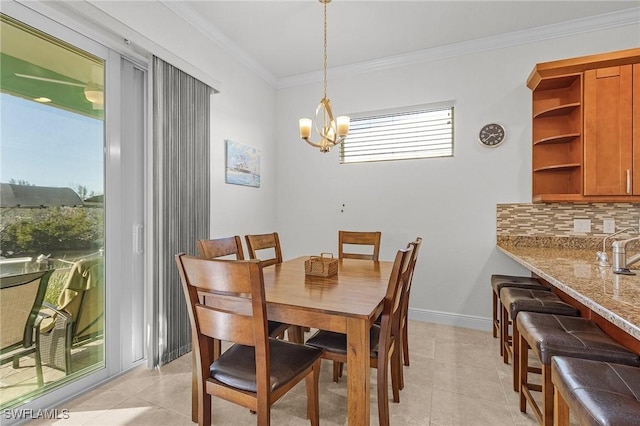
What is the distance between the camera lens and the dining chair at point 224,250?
1.89m

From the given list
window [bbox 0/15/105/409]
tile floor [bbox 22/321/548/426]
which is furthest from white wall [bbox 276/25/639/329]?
window [bbox 0/15/105/409]

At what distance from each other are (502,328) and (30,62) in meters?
3.66

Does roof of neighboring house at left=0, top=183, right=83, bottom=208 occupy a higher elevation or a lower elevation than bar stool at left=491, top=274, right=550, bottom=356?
higher

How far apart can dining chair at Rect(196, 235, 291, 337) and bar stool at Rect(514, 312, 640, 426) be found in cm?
139

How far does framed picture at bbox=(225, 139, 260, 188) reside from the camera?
3.11m

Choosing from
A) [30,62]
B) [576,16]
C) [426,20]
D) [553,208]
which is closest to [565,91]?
[576,16]

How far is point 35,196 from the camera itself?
1.73 metres

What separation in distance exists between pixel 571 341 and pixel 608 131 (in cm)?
204

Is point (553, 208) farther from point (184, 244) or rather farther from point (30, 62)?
point (30, 62)

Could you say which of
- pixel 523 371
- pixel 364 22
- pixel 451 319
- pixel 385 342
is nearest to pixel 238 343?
pixel 385 342

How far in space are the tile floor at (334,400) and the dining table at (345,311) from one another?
0.31m

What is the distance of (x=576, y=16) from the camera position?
8.70 feet

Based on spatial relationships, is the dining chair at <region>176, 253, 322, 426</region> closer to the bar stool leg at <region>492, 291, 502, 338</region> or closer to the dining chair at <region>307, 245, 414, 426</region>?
the dining chair at <region>307, 245, 414, 426</region>

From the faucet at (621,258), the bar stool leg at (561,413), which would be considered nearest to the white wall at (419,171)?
the faucet at (621,258)
